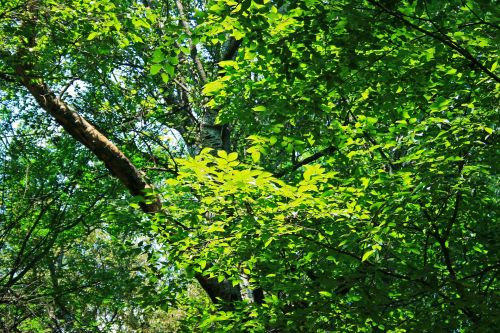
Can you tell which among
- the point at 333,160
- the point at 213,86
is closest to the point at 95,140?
the point at 213,86

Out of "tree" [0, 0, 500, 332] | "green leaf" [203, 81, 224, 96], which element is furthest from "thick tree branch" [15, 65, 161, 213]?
"green leaf" [203, 81, 224, 96]

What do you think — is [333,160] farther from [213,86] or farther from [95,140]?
[95,140]

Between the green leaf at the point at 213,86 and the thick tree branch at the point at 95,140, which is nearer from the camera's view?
the green leaf at the point at 213,86

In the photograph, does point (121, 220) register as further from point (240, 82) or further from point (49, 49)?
point (49, 49)

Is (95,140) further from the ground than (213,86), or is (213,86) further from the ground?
(213,86)

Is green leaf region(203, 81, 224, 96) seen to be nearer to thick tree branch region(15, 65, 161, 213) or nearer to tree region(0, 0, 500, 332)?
tree region(0, 0, 500, 332)

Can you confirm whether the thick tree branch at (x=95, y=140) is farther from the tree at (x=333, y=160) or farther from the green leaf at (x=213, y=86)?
the green leaf at (x=213, y=86)

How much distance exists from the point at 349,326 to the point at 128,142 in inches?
204

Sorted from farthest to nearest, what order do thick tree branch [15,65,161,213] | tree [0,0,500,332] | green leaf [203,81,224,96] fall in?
1. thick tree branch [15,65,161,213]
2. green leaf [203,81,224,96]
3. tree [0,0,500,332]

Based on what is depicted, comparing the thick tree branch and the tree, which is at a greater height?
the thick tree branch

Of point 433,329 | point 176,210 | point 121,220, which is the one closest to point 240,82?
point 176,210

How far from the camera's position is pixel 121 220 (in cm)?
595

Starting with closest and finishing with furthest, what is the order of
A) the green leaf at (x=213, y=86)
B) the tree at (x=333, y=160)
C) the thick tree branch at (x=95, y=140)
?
the tree at (x=333, y=160), the green leaf at (x=213, y=86), the thick tree branch at (x=95, y=140)

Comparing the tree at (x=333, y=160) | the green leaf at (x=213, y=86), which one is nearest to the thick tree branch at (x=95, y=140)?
the tree at (x=333, y=160)
